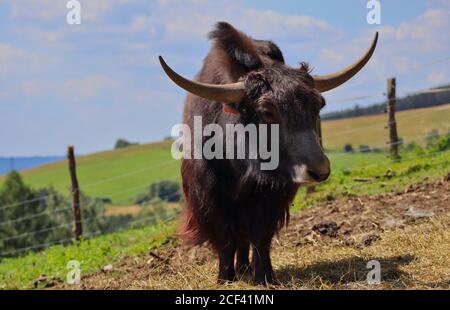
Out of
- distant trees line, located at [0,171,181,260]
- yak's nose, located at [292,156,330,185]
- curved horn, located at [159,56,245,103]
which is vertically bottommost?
distant trees line, located at [0,171,181,260]

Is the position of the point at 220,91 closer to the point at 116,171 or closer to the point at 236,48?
the point at 236,48

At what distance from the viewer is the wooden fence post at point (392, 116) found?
547 inches

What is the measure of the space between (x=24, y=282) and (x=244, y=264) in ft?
16.1

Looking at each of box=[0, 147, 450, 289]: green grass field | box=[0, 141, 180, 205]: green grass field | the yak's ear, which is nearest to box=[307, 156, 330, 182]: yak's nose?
the yak's ear

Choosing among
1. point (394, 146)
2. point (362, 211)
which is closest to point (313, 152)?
point (362, 211)

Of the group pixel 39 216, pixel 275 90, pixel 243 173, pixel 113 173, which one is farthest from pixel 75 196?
pixel 113 173

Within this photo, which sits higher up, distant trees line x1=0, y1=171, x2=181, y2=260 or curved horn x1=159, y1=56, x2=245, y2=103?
curved horn x1=159, y1=56, x2=245, y2=103

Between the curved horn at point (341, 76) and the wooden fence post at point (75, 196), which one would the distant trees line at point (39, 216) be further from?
the curved horn at point (341, 76)

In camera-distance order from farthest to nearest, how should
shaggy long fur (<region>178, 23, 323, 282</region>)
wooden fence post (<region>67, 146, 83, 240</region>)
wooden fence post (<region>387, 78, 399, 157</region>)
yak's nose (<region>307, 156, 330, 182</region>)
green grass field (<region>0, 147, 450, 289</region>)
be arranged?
wooden fence post (<region>387, 78, 399, 157</region>)
wooden fence post (<region>67, 146, 83, 240</region>)
green grass field (<region>0, 147, 450, 289</region>)
shaggy long fur (<region>178, 23, 323, 282</region>)
yak's nose (<region>307, 156, 330, 182</region>)

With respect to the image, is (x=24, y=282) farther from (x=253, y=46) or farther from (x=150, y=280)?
(x=253, y=46)

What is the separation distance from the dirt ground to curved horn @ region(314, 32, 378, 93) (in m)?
1.71

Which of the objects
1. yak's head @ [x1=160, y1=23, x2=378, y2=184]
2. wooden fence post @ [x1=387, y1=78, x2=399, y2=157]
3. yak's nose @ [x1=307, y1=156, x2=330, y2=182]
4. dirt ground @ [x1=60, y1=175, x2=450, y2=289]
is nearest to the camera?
yak's nose @ [x1=307, y1=156, x2=330, y2=182]

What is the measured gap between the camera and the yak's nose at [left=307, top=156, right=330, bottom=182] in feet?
14.8
